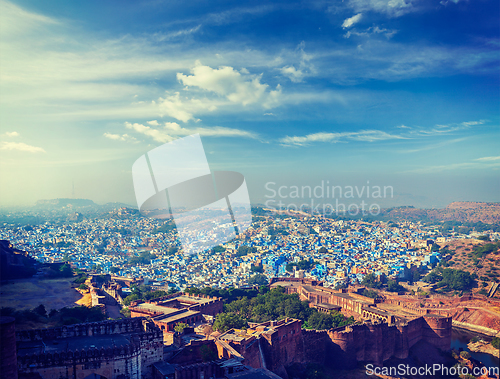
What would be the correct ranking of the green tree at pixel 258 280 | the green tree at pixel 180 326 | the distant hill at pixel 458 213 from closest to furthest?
1. the green tree at pixel 180 326
2. the green tree at pixel 258 280
3. the distant hill at pixel 458 213

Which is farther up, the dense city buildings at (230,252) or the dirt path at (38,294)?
the dirt path at (38,294)

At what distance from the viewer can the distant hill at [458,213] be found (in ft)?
237

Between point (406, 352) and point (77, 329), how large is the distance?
511 inches

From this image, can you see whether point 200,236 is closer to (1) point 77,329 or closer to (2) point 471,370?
(2) point 471,370

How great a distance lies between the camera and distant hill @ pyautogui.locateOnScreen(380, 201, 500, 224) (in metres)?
72.2

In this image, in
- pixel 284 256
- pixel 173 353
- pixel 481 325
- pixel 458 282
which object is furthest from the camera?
pixel 284 256

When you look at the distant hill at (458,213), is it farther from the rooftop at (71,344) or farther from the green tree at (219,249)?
the rooftop at (71,344)

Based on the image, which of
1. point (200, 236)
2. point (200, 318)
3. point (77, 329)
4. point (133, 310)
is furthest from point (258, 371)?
point (200, 236)

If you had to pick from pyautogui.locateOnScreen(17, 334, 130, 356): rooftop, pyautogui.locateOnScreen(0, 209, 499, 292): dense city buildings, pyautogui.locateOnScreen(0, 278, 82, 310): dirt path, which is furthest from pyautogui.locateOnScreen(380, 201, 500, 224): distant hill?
pyautogui.locateOnScreen(17, 334, 130, 356): rooftop

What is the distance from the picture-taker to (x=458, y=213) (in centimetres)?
8012

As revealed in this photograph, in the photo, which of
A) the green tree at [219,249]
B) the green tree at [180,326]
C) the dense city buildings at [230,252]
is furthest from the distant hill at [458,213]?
the green tree at [180,326]

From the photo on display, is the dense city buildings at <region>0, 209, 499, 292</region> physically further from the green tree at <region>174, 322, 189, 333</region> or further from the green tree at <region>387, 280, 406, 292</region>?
the green tree at <region>174, 322, 189, 333</region>

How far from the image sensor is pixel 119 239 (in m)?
48.5

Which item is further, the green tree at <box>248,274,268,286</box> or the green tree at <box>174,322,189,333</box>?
the green tree at <box>248,274,268,286</box>
